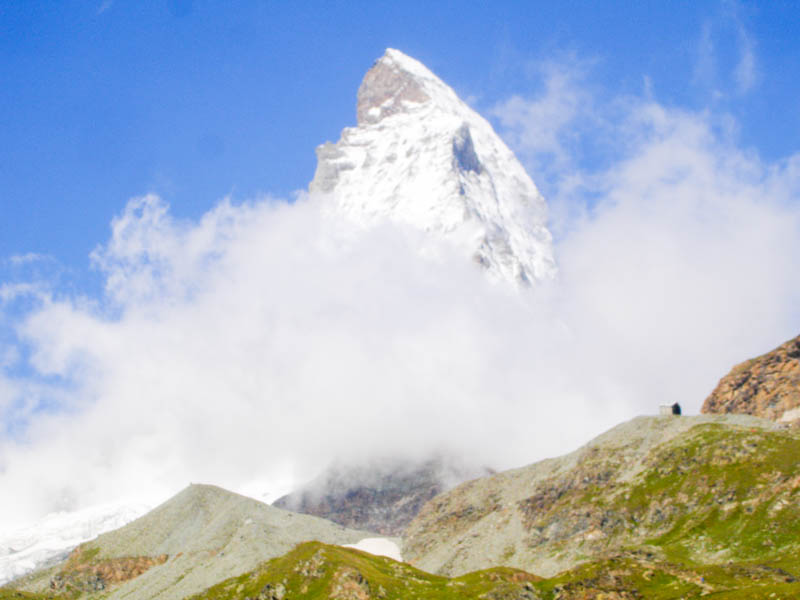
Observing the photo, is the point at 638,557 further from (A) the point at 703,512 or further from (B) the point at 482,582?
(A) the point at 703,512

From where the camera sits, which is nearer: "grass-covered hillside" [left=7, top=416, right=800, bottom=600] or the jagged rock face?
"grass-covered hillside" [left=7, top=416, right=800, bottom=600]

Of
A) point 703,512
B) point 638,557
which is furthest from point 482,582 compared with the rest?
point 703,512

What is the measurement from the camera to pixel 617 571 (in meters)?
140

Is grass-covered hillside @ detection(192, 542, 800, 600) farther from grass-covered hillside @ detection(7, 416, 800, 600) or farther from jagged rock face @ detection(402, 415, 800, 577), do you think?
jagged rock face @ detection(402, 415, 800, 577)

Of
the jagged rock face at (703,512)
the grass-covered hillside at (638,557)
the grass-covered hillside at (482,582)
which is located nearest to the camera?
the grass-covered hillside at (482,582)

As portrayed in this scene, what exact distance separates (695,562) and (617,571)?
20.0 meters

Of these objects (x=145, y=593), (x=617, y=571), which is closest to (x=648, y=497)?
(x=617, y=571)

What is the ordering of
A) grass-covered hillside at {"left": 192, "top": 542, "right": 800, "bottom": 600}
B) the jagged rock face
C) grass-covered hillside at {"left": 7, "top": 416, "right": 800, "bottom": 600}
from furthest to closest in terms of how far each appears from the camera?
the jagged rock face, grass-covered hillside at {"left": 7, "top": 416, "right": 800, "bottom": 600}, grass-covered hillside at {"left": 192, "top": 542, "right": 800, "bottom": 600}

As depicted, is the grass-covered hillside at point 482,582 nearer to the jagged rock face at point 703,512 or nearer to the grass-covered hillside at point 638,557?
the grass-covered hillside at point 638,557

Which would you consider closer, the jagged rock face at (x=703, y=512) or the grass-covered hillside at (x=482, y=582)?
the grass-covered hillside at (x=482, y=582)

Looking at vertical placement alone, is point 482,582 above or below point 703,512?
above

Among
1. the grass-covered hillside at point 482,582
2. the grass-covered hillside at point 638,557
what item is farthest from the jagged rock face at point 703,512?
the grass-covered hillside at point 482,582

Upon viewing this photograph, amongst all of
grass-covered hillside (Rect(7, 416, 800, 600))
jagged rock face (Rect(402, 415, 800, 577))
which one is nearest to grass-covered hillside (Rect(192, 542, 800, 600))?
grass-covered hillside (Rect(7, 416, 800, 600))

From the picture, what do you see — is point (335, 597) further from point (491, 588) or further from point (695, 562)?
point (695, 562)
